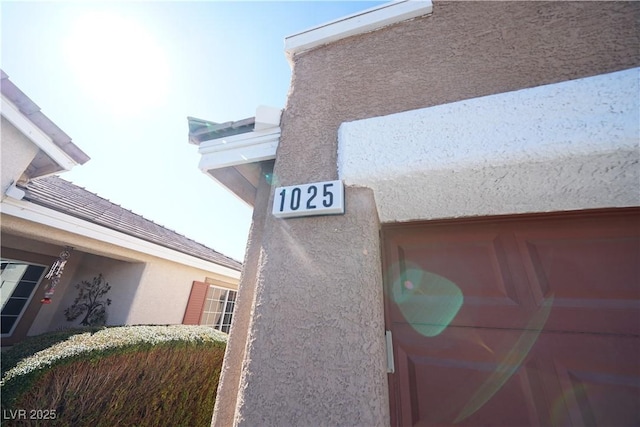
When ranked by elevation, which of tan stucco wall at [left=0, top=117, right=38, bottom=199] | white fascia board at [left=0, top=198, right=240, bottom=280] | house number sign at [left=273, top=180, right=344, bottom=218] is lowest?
house number sign at [left=273, top=180, right=344, bottom=218]

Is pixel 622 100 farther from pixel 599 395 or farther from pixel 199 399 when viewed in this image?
pixel 199 399

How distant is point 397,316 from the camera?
1823 mm

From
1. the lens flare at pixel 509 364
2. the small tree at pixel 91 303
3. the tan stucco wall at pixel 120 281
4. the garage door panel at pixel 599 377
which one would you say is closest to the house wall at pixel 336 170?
the lens flare at pixel 509 364

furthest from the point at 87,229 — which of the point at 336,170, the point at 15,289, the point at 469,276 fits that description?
the point at 469,276

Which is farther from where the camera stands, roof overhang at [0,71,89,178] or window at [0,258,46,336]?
window at [0,258,46,336]

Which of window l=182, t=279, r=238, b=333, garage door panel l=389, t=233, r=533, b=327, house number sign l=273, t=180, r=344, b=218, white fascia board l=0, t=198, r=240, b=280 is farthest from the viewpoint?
window l=182, t=279, r=238, b=333

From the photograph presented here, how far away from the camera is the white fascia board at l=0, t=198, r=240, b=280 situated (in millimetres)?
5023

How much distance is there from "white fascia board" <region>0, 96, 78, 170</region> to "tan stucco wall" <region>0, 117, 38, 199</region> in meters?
0.17

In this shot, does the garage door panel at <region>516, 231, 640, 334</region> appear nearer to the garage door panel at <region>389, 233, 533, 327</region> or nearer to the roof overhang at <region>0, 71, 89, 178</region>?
the garage door panel at <region>389, 233, 533, 327</region>

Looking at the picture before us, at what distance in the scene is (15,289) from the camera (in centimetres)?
691

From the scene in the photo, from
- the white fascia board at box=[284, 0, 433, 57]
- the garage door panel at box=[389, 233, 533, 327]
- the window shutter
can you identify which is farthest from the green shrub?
the white fascia board at box=[284, 0, 433, 57]

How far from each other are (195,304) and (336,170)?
998 centimetres

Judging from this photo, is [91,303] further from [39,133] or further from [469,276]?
[469,276]

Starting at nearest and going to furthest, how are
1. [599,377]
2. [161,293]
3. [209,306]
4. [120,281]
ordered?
[599,377] → [120,281] → [161,293] → [209,306]
